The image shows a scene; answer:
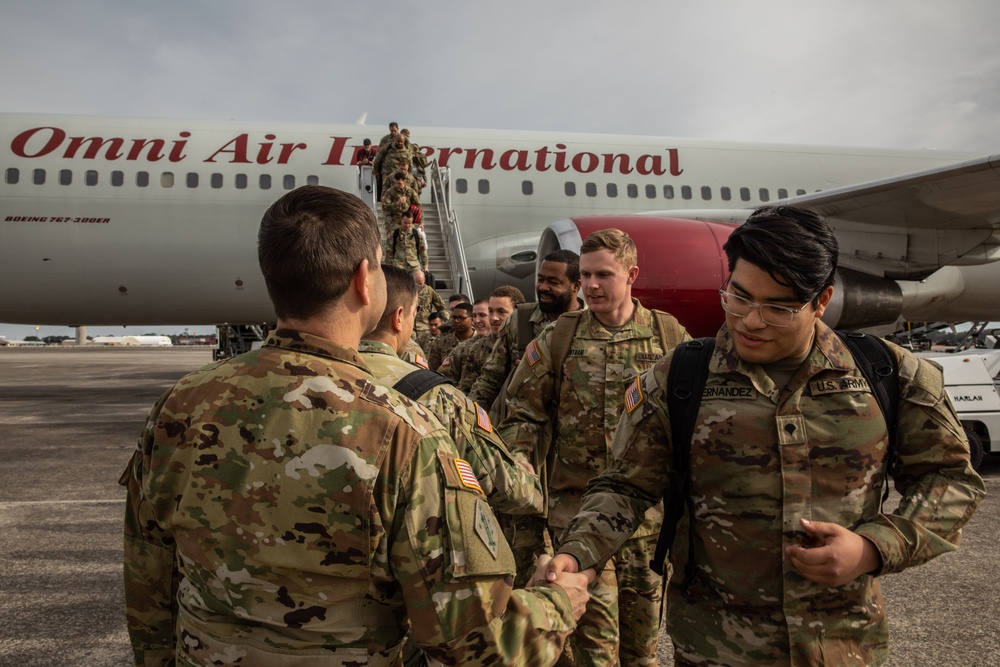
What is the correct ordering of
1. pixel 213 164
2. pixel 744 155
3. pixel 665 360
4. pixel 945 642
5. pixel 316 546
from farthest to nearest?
pixel 744 155 → pixel 213 164 → pixel 945 642 → pixel 665 360 → pixel 316 546

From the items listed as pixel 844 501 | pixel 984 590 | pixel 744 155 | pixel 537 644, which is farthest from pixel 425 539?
pixel 744 155

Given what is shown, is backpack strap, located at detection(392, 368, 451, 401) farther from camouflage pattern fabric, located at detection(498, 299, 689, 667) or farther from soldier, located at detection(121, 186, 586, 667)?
camouflage pattern fabric, located at detection(498, 299, 689, 667)

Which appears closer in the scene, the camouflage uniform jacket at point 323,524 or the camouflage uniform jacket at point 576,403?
the camouflage uniform jacket at point 323,524

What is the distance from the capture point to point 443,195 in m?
10.8

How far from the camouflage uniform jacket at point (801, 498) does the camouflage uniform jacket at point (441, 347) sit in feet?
15.3

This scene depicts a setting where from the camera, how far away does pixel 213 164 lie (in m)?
10.5

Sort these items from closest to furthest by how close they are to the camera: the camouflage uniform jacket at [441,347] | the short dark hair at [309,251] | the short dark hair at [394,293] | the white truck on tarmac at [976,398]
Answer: the short dark hair at [309,251] < the short dark hair at [394,293] < the white truck on tarmac at [976,398] < the camouflage uniform jacket at [441,347]

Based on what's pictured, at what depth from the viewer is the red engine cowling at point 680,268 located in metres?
6.22

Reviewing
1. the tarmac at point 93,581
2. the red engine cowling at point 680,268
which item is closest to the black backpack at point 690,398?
the tarmac at point 93,581

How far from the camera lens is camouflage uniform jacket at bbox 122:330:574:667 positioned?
46.7 inches

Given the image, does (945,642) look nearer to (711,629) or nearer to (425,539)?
(711,629)

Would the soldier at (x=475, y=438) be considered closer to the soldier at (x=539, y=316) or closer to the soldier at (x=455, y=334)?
the soldier at (x=539, y=316)

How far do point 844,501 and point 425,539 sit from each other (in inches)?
39.0

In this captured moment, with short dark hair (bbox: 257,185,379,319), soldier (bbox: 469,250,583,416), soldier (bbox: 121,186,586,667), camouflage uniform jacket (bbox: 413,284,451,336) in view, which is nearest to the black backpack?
soldier (bbox: 121,186,586,667)
